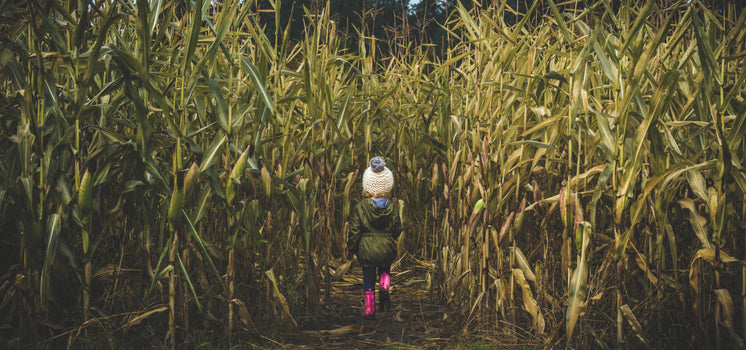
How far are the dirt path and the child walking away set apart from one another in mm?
175

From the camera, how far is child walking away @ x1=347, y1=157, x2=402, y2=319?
389 cm

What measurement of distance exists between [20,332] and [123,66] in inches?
56.8

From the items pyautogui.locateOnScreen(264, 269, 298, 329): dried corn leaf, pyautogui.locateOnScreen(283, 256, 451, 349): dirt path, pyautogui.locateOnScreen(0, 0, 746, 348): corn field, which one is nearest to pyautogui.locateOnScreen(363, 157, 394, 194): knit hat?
pyautogui.locateOnScreen(0, 0, 746, 348): corn field

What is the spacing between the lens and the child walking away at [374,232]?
3895mm

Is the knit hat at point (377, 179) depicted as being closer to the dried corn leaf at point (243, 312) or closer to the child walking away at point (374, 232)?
the child walking away at point (374, 232)

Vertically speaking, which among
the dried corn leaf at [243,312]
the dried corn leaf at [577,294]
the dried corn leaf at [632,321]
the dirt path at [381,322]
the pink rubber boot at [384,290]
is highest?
the dried corn leaf at [577,294]

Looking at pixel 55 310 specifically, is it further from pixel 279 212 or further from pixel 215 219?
pixel 279 212

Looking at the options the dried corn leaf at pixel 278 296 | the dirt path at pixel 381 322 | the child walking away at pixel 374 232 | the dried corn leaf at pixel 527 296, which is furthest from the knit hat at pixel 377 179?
the dried corn leaf at pixel 527 296

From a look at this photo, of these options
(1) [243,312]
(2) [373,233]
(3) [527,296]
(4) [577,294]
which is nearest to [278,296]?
(1) [243,312]

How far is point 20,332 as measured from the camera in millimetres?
2727

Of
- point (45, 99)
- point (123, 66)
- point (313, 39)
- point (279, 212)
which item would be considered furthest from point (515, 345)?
point (45, 99)

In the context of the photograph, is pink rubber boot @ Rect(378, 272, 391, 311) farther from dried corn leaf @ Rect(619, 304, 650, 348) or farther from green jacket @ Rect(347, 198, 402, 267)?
dried corn leaf @ Rect(619, 304, 650, 348)

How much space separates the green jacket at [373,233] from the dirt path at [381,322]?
41cm

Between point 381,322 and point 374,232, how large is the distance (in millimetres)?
634
